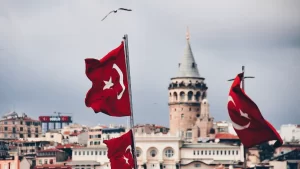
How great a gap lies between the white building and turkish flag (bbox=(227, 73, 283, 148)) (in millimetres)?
107363

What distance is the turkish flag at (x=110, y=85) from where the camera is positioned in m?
19.5

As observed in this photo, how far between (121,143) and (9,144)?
105 m

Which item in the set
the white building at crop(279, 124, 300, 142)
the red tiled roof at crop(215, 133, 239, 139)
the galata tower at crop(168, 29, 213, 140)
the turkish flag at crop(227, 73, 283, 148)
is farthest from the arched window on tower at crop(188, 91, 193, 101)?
the turkish flag at crop(227, 73, 283, 148)

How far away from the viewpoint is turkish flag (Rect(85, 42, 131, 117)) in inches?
768

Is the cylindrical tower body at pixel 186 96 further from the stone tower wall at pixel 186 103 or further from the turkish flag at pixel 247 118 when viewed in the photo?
the turkish flag at pixel 247 118

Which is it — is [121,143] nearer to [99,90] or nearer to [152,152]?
[99,90]

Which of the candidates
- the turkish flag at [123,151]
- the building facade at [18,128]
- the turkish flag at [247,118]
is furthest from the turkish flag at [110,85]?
the building facade at [18,128]

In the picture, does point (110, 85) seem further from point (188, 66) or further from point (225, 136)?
point (188, 66)

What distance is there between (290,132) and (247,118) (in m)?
110

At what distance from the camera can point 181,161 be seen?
108 meters

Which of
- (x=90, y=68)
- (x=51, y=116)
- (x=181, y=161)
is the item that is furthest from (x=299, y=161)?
(x=90, y=68)

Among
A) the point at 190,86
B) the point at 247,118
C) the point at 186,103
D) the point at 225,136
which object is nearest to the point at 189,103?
the point at 186,103

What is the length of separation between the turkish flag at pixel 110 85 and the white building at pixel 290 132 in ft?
349

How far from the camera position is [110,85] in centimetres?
1962
